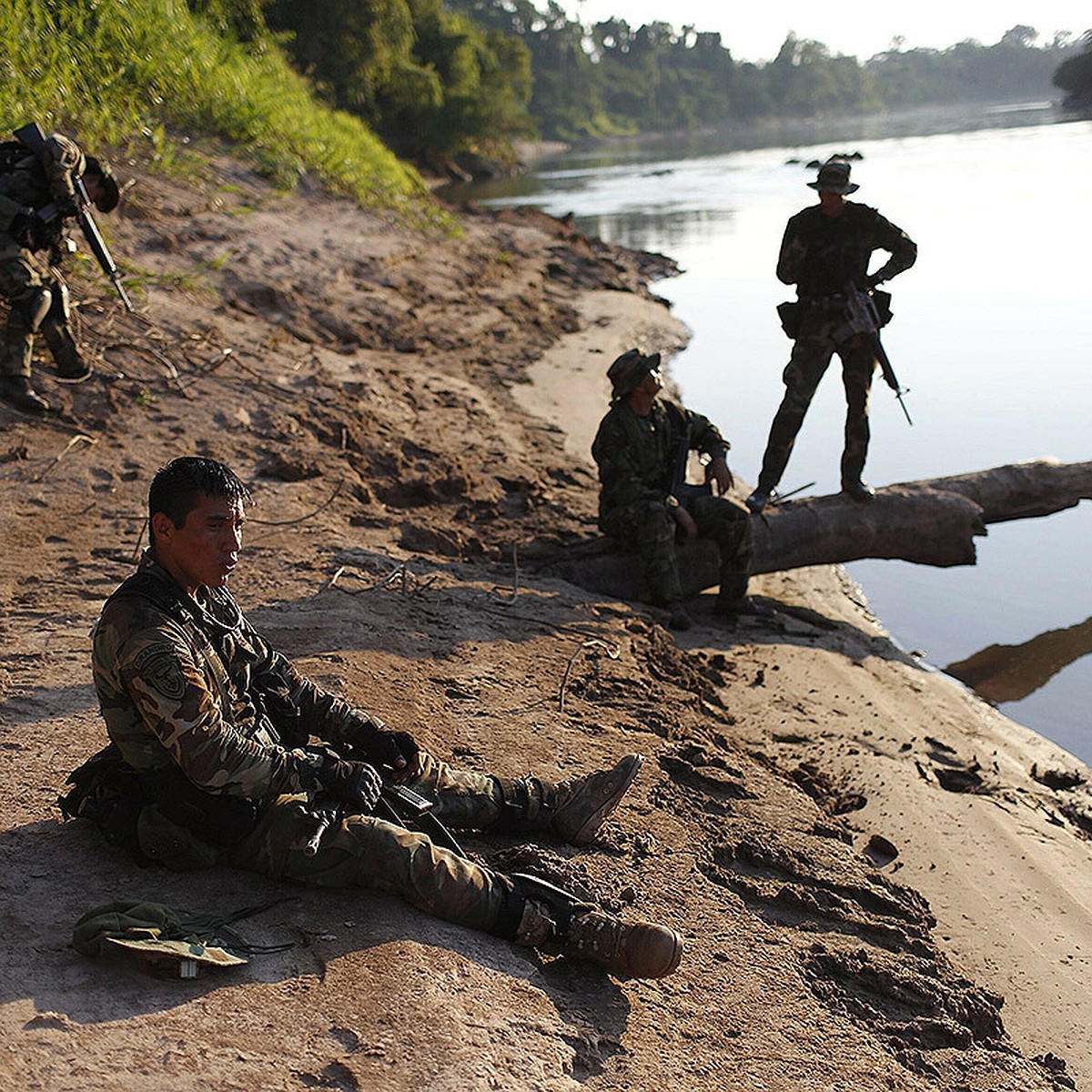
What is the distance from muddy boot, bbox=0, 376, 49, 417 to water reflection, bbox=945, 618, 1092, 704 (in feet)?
18.1

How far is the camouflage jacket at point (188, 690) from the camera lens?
316 cm

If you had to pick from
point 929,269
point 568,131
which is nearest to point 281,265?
point 929,269

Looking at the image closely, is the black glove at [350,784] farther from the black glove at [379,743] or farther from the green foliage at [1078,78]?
the green foliage at [1078,78]

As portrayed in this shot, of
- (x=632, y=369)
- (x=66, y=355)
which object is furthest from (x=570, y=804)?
(x=66, y=355)

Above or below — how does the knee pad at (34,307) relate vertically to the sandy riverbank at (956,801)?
above

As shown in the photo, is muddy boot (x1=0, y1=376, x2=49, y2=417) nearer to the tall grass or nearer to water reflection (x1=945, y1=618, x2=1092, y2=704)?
the tall grass

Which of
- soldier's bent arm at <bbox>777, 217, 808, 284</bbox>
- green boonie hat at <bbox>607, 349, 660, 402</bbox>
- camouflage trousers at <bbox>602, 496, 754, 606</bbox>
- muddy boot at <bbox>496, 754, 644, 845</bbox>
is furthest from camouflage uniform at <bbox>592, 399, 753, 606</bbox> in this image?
muddy boot at <bbox>496, 754, 644, 845</bbox>

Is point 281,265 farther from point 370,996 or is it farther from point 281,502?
point 370,996

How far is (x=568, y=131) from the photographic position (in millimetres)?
77812

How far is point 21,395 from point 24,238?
0.91m

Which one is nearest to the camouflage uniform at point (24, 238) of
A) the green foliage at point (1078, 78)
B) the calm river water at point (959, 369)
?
the calm river water at point (959, 369)

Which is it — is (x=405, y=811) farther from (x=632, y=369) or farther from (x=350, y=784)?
(x=632, y=369)

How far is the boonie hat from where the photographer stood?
7180mm

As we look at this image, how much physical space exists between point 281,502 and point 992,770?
400 centimetres
